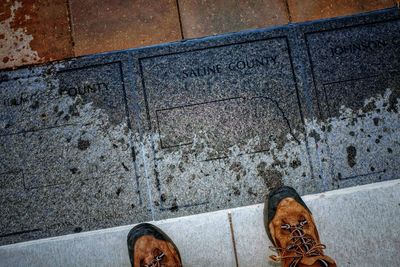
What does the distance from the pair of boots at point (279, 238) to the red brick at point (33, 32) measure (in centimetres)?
148

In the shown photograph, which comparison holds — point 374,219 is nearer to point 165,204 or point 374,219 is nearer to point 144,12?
point 165,204

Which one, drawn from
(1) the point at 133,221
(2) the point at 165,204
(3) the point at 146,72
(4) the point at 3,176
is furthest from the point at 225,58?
(4) the point at 3,176

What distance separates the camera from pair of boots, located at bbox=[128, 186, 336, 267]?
1664mm

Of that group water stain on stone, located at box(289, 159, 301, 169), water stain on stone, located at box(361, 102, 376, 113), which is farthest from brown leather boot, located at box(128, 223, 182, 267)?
water stain on stone, located at box(361, 102, 376, 113)

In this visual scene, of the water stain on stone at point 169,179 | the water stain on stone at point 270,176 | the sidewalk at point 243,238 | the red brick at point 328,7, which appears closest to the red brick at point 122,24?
the red brick at point 328,7

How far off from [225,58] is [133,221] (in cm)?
137

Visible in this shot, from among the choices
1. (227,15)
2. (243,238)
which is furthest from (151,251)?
(227,15)

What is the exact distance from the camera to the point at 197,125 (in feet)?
6.11

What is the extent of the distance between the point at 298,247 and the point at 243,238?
0.36 meters

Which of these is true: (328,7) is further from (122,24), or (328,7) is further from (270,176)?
(122,24)

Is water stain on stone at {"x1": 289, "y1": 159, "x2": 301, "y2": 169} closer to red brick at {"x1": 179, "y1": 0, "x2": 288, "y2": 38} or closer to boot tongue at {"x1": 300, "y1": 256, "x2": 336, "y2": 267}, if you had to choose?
boot tongue at {"x1": 300, "y1": 256, "x2": 336, "y2": 267}

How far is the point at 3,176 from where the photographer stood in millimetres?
1847

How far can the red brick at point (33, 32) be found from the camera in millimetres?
1931

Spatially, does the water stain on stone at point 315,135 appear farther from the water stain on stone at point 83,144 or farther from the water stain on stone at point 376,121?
the water stain on stone at point 83,144
